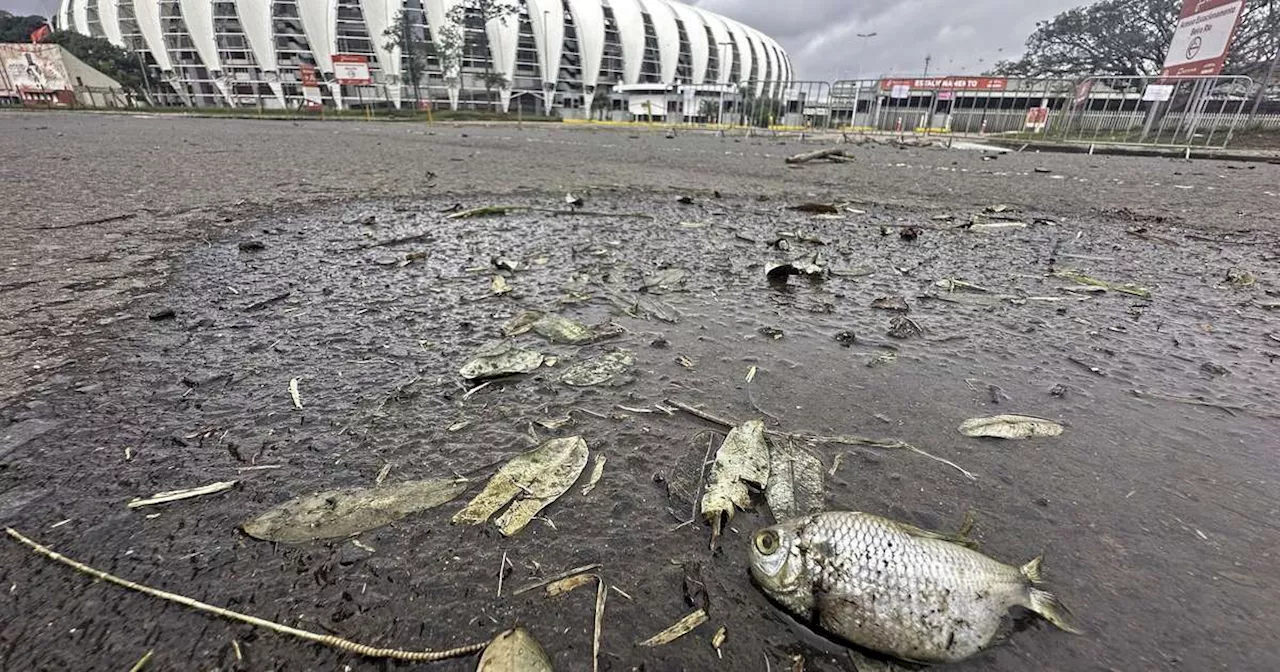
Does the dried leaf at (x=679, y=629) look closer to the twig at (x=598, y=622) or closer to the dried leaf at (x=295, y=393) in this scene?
the twig at (x=598, y=622)

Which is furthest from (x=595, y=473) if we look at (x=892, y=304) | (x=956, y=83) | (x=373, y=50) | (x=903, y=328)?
(x=373, y=50)

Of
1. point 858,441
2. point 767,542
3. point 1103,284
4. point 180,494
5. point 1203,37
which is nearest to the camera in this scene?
point 767,542

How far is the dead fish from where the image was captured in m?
0.55

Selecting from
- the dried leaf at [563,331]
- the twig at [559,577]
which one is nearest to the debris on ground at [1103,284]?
the dried leaf at [563,331]

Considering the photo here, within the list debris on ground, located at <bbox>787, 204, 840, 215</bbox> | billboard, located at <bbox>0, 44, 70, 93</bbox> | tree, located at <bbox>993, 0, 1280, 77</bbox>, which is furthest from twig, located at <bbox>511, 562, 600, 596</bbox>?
billboard, located at <bbox>0, 44, 70, 93</bbox>

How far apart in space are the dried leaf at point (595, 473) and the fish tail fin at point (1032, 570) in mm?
529

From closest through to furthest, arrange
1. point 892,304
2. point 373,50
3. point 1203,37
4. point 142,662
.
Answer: point 142,662, point 892,304, point 1203,37, point 373,50

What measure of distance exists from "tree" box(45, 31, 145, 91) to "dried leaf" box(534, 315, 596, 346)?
49.7 metres

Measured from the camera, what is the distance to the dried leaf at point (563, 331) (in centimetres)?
127

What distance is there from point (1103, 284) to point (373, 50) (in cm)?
4988

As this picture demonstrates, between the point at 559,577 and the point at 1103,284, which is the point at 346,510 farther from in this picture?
the point at 1103,284

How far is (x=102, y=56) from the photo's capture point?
3484 centimetres

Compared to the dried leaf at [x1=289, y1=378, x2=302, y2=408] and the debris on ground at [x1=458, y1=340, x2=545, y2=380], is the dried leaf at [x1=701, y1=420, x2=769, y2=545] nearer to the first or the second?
the debris on ground at [x1=458, y1=340, x2=545, y2=380]

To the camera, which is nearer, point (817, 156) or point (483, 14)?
point (817, 156)
